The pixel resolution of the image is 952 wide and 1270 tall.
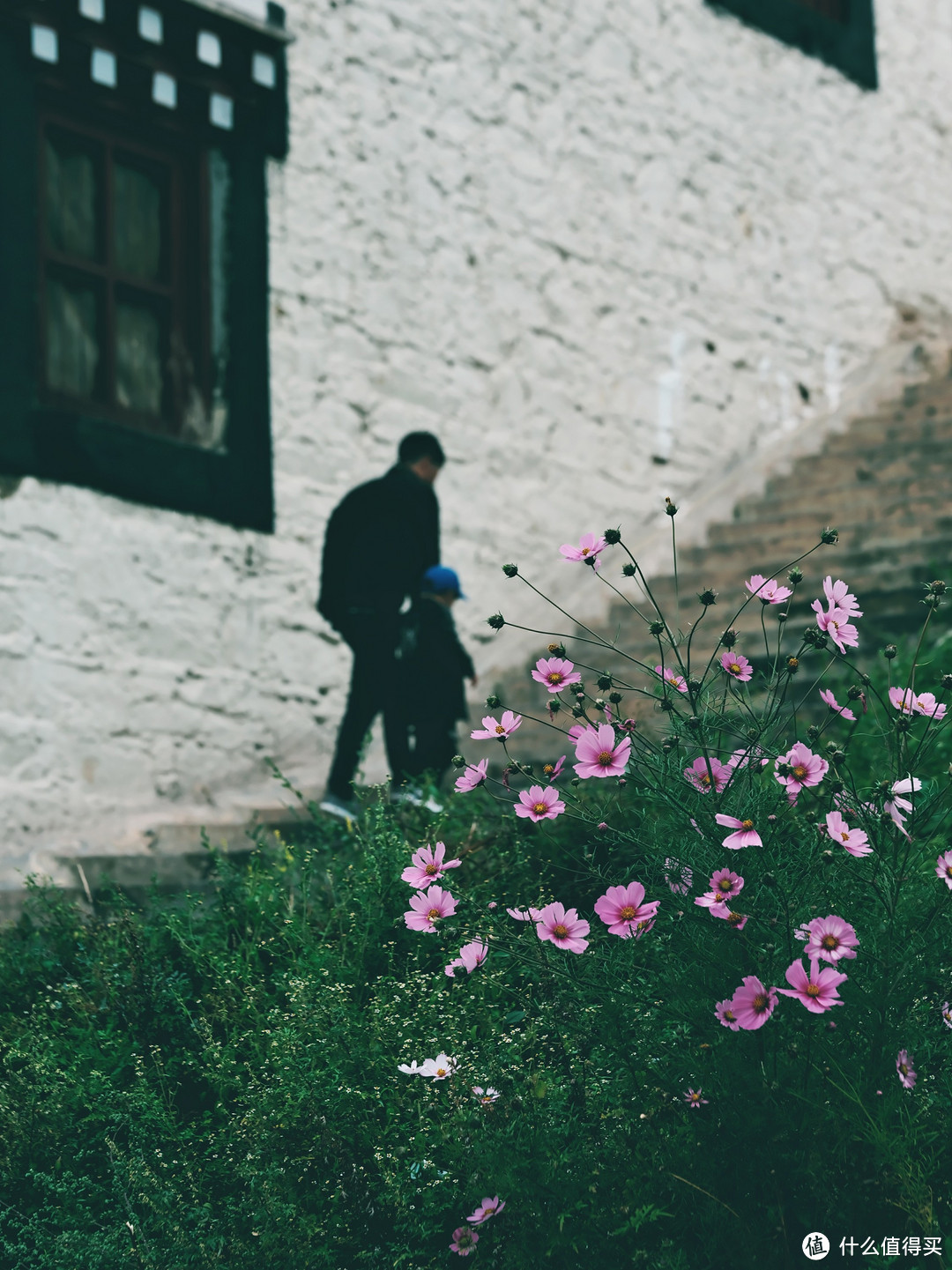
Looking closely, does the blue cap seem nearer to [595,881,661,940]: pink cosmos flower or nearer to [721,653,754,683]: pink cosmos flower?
[721,653,754,683]: pink cosmos flower

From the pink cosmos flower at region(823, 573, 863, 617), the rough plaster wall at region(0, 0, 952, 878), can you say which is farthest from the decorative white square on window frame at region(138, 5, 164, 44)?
the pink cosmos flower at region(823, 573, 863, 617)

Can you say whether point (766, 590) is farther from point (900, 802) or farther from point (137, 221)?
point (137, 221)

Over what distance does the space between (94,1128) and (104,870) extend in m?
1.50

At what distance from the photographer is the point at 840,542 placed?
21.5ft

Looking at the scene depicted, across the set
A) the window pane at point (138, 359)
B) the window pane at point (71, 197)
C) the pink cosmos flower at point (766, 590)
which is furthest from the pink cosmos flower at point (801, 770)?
the window pane at point (71, 197)

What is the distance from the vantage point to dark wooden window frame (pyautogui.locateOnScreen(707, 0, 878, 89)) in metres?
9.37

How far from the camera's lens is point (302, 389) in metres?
6.45

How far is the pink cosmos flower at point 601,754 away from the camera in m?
2.33

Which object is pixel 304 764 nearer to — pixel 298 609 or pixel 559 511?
pixel 298 609

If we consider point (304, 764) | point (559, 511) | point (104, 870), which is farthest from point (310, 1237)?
point (559, 511)

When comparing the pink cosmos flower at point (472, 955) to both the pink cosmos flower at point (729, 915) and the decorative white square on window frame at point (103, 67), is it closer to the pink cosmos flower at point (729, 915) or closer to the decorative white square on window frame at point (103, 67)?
the pink cosmos flower at point (729, 915)

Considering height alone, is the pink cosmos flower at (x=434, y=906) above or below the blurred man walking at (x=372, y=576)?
below

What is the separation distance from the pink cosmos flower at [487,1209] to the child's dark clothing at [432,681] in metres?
2.92

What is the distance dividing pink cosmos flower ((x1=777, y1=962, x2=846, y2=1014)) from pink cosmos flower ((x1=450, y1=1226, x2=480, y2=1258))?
25.9 inches
